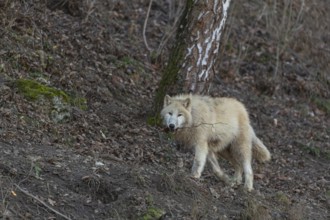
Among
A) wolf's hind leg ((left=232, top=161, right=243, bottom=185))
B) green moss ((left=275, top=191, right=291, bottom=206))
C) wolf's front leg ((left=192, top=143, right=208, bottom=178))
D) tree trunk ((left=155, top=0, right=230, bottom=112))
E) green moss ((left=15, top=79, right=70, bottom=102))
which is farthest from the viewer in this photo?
tree trunk ((left=155, top=0, right=230, bottom=112))

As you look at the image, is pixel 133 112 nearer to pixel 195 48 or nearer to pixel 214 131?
pixel 195 48

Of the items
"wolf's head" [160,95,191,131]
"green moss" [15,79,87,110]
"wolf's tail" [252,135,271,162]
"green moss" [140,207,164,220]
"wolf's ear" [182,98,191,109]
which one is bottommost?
"green moss" [140,207,164,220]

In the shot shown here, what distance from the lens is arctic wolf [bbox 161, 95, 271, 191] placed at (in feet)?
31.6

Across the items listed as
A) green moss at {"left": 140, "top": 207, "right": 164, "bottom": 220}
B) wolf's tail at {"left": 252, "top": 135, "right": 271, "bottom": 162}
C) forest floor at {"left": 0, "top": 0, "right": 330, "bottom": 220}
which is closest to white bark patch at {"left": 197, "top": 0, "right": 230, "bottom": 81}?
forest floor at {"left": 0, "top": 0, "right": 330, "bottom": 220}

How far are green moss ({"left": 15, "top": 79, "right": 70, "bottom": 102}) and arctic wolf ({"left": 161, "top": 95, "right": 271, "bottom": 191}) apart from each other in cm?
172

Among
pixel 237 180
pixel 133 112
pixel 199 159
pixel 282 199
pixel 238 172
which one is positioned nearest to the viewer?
pixel 282 199

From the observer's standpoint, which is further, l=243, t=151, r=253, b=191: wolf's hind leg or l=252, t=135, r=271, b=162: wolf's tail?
l=252, t=135, r=271, b=162: wolf's tail

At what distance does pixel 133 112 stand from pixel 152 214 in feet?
14.0

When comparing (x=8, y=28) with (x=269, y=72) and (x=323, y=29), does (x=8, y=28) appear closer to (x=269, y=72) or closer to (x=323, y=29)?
(x=269, y=72)

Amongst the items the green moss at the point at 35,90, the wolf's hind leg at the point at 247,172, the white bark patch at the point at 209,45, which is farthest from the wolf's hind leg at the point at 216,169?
the green moss at the point at 35,90

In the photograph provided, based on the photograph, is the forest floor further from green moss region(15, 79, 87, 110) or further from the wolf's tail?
the wolf's tail

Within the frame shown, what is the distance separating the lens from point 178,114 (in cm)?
964

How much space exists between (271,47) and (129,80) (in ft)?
20.2

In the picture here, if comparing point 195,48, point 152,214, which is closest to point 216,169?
point 195,48
